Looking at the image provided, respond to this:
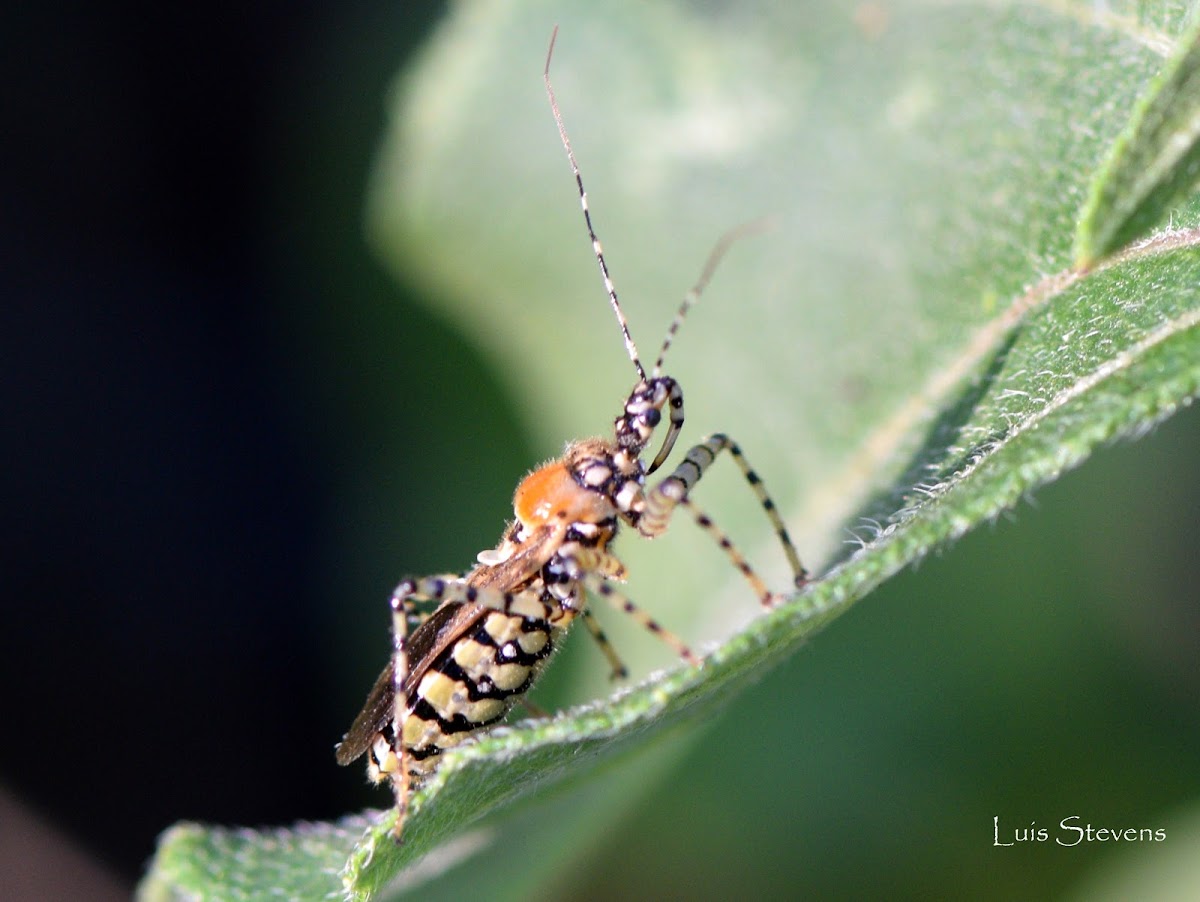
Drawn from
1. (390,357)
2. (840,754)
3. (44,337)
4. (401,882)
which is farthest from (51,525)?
(840,754)

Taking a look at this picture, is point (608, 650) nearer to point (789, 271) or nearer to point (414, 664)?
point (414, 664)

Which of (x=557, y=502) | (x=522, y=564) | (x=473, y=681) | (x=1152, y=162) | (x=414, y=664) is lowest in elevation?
(x=1152, y=162)

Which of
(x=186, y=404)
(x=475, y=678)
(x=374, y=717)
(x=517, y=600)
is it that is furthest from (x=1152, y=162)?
(x=186, y=404)

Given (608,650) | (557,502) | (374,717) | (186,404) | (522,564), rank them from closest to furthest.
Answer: (374,717) → (522,564) → (557,502) → (608,650) → (186,404)

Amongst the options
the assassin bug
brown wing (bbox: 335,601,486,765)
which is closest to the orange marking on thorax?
the assassin bug

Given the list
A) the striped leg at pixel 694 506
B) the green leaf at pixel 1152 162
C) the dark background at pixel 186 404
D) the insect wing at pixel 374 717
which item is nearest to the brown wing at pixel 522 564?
the striped leg at pixel 694 506

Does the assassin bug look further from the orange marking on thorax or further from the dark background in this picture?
the dark background

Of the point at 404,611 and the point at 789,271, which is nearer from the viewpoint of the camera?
the point at 404,611
